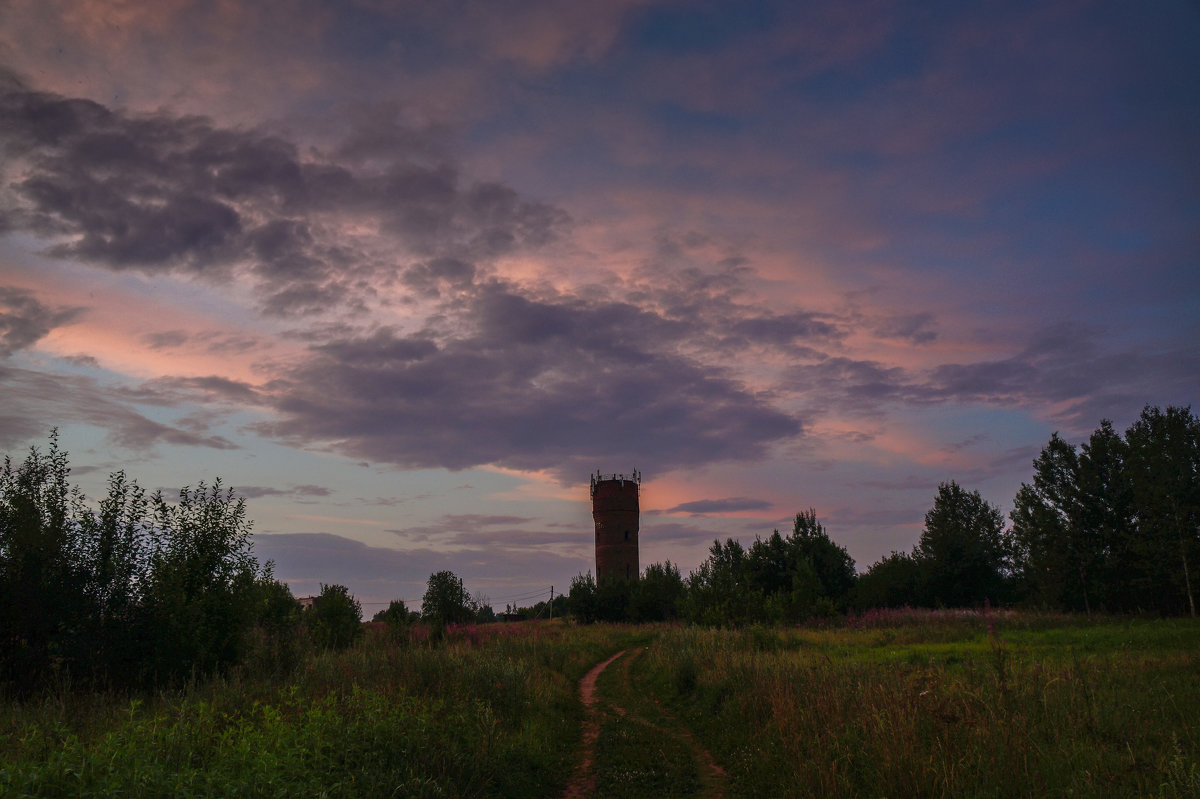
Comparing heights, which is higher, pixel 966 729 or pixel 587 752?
pixel 966 729

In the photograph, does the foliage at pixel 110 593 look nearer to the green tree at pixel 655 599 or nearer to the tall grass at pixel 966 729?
the tall grass at pixel 966 729

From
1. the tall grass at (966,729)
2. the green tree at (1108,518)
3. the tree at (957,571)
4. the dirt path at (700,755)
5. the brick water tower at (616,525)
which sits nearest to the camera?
the tall grass at (966,729)

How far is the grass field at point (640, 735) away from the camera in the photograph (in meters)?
6.69

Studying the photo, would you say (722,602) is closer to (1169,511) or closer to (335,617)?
(335,617)

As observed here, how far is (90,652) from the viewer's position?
490 inches

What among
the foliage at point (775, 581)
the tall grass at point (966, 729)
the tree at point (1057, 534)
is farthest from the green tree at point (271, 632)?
the tree at point (1057, 534)

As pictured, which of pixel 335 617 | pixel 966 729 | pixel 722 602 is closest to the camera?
pixel 966 729

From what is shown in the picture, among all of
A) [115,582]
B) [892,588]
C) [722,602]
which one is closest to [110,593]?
[115,582]

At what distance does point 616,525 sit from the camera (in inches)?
3049

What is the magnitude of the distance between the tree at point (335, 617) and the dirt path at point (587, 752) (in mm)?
10452

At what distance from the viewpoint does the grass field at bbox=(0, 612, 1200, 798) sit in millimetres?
6691

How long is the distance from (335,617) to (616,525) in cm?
5209

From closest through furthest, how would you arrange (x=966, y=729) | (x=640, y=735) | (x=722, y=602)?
(x=966, y=729) < (x=640, y=735) < (x=722, y=602)

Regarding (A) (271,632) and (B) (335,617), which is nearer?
(A) (271,632)
